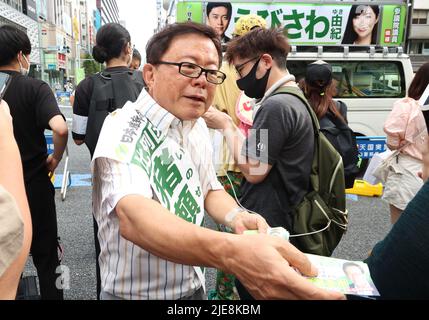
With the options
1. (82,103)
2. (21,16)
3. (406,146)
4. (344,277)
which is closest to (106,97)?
(82,103)

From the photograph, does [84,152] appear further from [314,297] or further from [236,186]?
[314,297]

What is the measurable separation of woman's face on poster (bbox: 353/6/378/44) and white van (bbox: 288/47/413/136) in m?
0.73

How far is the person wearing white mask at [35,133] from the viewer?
227 cm

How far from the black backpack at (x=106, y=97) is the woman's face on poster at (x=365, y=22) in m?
5.99

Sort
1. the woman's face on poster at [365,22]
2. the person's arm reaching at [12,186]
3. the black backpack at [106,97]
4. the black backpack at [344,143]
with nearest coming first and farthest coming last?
the person's arm reaching at [12,186], the black backpack at [106,97], the black backpack at [344,143], the woman's face on poster at [365,22]

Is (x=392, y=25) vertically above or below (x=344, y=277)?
above

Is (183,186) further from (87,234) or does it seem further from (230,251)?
(87,234)

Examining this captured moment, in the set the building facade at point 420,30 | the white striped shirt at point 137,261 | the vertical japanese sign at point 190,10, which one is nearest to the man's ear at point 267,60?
the white striped shirt at point 137,261

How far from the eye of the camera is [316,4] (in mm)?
6895

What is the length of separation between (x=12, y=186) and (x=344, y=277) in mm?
810

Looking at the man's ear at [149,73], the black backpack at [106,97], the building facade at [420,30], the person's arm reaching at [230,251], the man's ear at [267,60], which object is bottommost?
the person's arm reaching at [230,251]

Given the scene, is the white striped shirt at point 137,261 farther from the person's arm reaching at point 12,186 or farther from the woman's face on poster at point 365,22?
the woman's face on poster at point 365,22

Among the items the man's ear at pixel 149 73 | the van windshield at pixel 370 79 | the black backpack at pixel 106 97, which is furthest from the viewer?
the van windshield at pixel 370 79

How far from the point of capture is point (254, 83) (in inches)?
81.3
